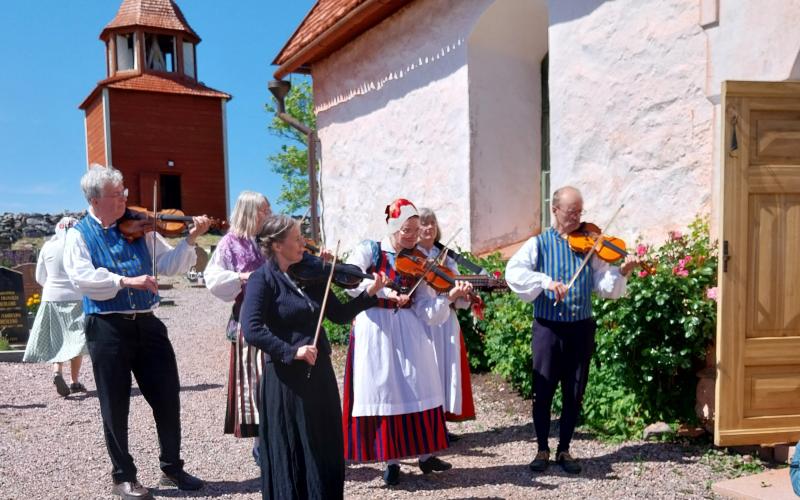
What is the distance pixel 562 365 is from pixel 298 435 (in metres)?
1.94

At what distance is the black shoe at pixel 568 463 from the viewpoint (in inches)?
167

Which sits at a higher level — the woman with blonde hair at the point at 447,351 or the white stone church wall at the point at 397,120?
the white stone church wall at the point at 397,120

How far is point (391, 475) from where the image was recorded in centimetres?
418

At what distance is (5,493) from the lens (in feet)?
13.9

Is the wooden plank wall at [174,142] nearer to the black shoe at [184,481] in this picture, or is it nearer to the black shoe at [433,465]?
the black shoe at [184,481]

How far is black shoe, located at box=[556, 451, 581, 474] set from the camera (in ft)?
13.9

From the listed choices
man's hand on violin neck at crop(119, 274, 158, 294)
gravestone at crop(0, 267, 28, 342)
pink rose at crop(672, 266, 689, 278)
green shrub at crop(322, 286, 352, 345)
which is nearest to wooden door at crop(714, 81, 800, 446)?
pink rose at crop(672, 266, 689, 278)

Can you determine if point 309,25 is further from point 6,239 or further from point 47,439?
point 6,239

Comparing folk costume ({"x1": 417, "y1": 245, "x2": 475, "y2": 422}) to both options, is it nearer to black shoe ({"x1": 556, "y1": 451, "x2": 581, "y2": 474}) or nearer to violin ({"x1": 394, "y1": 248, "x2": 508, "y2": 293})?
violin ({"x1": 394, "y1": 248, "x2": 508, "y2": 293})

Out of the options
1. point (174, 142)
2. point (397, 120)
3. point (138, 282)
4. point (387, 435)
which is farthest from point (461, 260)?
point (174, 142)

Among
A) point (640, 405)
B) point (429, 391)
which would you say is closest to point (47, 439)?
point (429, 391)

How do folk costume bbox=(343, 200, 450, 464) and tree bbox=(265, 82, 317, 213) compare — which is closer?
folk costume bbox=(343, 200, 450, 464)

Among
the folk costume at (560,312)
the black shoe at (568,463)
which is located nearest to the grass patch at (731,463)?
the black shoe at (568,463)

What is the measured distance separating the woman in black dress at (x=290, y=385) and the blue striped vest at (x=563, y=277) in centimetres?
162
